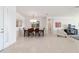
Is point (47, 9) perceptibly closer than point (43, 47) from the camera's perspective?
No

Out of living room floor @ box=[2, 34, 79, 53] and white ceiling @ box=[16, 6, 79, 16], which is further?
white ceiling @ box=[16, 6, 79, 16]

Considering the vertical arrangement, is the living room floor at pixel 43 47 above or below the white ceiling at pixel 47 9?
below

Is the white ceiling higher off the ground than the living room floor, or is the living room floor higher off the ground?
the white ceiling

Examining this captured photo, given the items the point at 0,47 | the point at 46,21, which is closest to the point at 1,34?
the point at 0,47

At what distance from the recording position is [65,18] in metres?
15.7

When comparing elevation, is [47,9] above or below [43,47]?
above

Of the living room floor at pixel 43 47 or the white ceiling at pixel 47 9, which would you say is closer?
the living room floor at pixel 43 47
